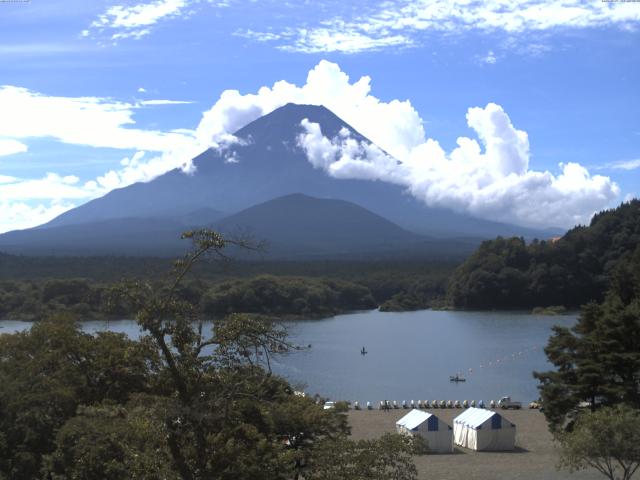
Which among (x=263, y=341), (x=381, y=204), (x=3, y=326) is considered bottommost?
(x=3, y=326)

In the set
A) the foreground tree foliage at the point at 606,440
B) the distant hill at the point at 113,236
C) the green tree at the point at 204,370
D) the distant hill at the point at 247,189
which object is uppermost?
the distant hill at the point at 247,189

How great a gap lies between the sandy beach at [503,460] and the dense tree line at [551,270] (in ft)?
124

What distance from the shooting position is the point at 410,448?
714cm

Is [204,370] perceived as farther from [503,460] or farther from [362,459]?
[503,460]

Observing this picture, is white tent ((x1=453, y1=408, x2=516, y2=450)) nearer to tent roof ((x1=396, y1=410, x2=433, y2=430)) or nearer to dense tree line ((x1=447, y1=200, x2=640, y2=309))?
tent roof ((x1=396, y1=410, x2=433, y2=430))

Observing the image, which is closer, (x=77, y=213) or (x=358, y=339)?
(x=358, y=339)

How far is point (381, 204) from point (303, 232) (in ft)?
181

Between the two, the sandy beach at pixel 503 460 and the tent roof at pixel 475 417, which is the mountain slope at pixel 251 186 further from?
the tent roof at pixel 475 417

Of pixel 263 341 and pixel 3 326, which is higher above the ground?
pixel 263 341

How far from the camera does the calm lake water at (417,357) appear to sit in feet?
89.1

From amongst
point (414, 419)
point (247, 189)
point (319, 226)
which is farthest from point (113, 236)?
point (414, 419)

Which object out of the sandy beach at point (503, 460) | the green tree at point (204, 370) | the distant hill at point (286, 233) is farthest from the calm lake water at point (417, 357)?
the distant hill at point (286, 233)

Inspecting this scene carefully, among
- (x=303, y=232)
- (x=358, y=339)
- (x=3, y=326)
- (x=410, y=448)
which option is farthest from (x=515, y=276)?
(x=303, y=232)

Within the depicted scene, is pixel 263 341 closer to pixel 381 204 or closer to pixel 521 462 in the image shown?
pixel 521 462
